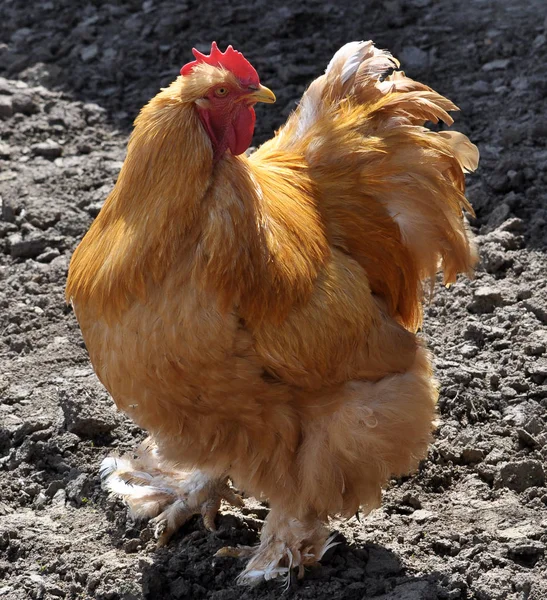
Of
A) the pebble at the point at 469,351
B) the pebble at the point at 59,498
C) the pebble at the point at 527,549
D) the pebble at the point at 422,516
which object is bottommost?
the pebble at the point at 59,498

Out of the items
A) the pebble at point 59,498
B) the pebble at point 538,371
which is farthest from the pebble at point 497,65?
the pebble at point 59,498

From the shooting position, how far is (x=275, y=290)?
3826 mm

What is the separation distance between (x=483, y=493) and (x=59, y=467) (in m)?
2.23

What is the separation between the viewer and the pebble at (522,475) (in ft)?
15.4

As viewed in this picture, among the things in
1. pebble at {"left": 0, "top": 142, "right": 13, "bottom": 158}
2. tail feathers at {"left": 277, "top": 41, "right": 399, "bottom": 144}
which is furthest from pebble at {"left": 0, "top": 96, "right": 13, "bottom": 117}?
tail feathers at {"left": 277, "top": 41, "right": 399, "bottom": 144}

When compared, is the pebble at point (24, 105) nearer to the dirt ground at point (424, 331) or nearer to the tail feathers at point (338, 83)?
the dirt ground at point (424, 331)

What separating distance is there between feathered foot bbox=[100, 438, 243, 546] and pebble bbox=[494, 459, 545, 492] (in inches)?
54.2

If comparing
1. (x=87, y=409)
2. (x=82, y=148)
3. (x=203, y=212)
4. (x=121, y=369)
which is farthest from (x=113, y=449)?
(x=82, y=148)

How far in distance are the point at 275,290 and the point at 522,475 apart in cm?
178

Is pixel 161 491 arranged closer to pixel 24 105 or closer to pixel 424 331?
pixel 424 331

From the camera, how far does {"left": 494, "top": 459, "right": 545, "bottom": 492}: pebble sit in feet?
15.4

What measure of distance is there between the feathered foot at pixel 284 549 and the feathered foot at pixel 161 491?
35 centimetres

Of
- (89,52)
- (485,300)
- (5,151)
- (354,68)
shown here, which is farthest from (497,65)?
(5,151)

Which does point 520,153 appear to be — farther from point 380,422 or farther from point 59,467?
point 59,467
